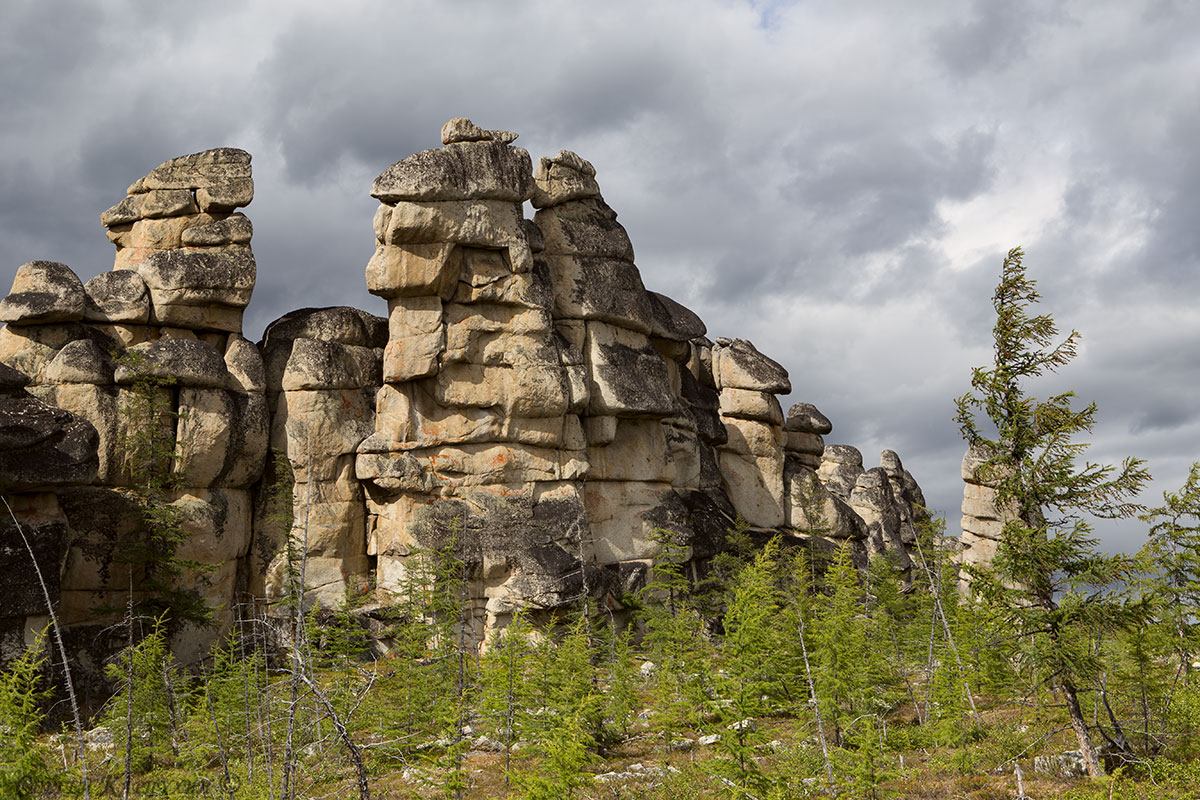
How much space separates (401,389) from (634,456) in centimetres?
1038

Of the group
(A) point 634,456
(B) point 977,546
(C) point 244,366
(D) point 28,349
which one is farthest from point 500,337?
(B) point 977,546

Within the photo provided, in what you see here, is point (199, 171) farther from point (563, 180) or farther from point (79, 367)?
point (563, 180)

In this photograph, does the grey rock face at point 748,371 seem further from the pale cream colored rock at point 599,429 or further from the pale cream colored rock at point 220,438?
the pale cream colored rock at point 220,438

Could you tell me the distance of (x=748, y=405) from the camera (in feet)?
160

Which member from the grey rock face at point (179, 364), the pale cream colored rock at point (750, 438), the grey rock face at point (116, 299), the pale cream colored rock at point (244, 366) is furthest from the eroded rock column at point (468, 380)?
the pale cream colored rock at point (750, 438)

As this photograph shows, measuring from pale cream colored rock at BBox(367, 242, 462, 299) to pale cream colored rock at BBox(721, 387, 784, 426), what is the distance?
1845 centimetres

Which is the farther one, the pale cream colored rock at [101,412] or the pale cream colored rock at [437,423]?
the pale cream colored rock at [437,423]

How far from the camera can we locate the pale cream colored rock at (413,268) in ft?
117

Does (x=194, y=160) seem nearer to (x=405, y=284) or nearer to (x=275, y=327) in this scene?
(x=275, y=327)

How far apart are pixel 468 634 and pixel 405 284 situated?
1308 centimetres

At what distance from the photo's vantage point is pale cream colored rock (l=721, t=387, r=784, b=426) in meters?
48.8

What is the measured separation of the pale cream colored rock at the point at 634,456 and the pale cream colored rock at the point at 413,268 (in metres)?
→ 9.64

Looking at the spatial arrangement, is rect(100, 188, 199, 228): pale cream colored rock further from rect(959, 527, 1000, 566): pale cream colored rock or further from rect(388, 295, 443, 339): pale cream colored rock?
rect(959, 527, 1000, 566): pale cream colored rock

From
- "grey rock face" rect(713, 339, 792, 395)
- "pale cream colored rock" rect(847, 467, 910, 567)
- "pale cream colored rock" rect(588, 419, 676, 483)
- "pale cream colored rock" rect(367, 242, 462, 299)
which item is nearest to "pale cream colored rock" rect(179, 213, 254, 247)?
"pale cream colored rock" rect(367, 242, 462, 299)
